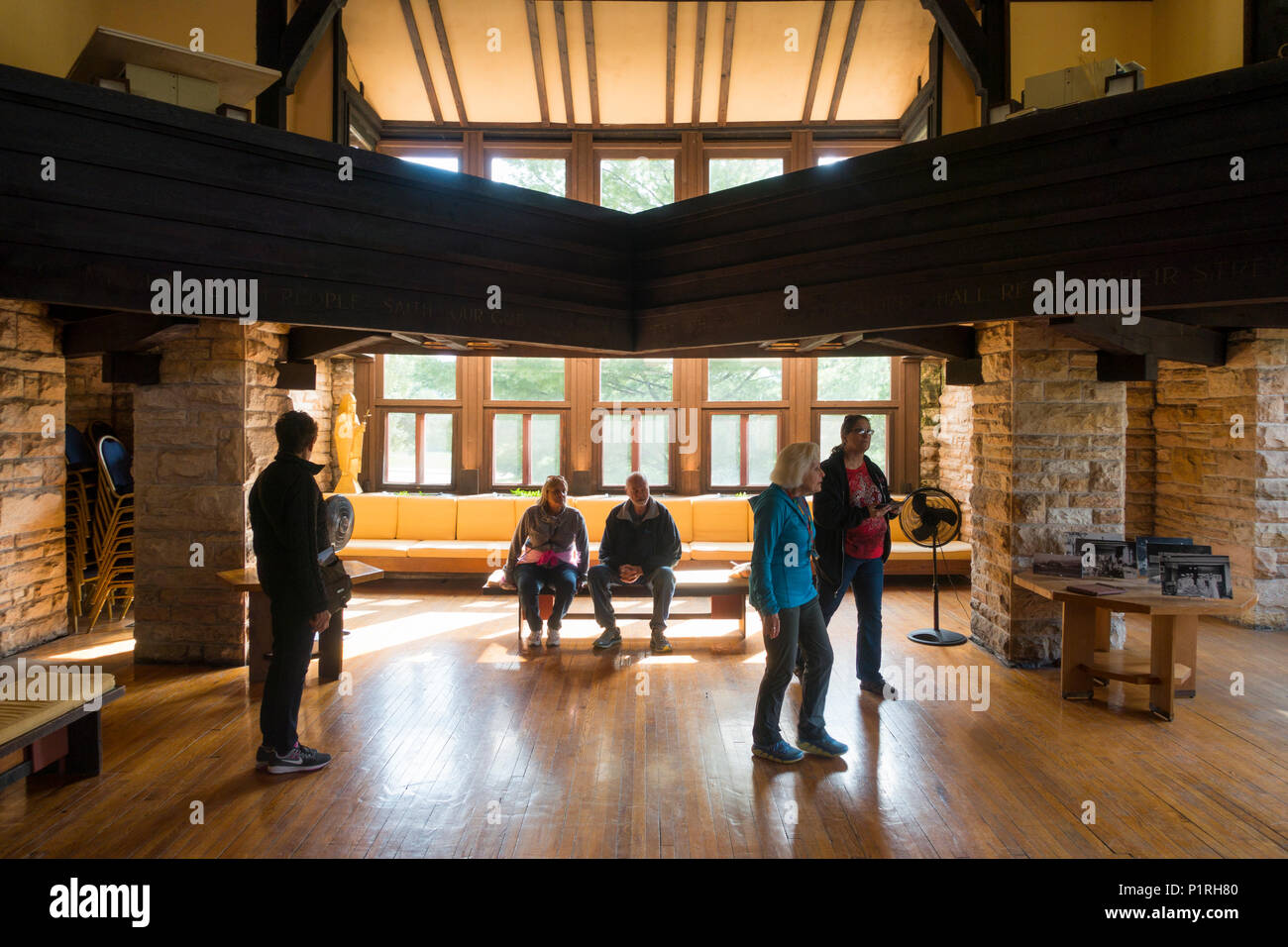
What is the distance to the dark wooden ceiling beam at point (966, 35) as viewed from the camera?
6.08 metres

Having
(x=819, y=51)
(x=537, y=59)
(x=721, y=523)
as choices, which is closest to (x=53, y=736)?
(x=721, y=523)

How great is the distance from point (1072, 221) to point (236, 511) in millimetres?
5558

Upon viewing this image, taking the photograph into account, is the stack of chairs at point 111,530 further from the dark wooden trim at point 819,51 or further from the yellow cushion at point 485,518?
the dark wooden trim at point 819,51

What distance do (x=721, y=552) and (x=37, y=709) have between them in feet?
21.2

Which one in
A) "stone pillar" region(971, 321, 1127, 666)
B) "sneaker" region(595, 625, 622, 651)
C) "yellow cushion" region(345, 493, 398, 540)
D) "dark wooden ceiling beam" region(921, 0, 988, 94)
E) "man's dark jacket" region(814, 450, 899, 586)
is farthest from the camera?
"yellow cushion" region(345, 493, 398, 540)

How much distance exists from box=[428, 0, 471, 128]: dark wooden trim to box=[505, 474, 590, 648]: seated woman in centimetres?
633

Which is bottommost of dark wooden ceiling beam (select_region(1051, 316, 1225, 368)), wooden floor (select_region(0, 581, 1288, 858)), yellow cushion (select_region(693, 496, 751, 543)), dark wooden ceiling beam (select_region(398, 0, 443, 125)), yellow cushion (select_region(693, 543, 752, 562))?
wooden floor (select_region(0, 581, 1288, 858))

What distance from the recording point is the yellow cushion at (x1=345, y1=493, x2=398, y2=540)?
9.54 meters

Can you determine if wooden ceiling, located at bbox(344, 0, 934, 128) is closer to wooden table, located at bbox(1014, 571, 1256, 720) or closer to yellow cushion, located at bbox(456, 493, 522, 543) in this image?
yellow cushion, located at bbox(456, 493, 522, 543)

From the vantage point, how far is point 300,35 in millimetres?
5797

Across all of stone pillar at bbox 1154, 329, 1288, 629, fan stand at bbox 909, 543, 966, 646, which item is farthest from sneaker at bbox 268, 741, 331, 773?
stone pillar at bbox 1154, 329, 1288, 629

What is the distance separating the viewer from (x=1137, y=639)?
22.0 feet

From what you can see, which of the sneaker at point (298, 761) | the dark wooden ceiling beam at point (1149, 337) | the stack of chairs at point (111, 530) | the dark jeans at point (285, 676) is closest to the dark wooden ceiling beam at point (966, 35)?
the dark wooden ceiling beam at point (1149, 337)

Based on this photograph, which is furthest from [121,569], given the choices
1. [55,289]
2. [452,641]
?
[55,289]
